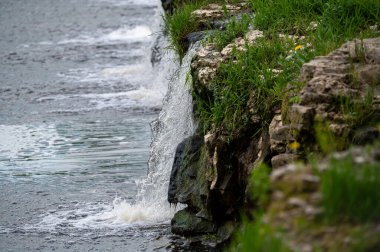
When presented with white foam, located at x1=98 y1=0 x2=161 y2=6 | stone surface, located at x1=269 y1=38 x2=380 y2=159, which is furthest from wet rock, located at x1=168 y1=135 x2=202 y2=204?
white foam, located at x1=98 y1=0 x2=161 y2=6

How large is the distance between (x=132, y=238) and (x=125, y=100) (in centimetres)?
676

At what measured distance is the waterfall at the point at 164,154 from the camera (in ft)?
28.8

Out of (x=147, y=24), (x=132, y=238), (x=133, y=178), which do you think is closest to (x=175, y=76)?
(x=133, y=178)

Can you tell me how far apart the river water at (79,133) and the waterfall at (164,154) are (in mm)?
31

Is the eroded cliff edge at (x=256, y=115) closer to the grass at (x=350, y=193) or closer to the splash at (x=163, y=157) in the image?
the splash at (x=163, y=157)

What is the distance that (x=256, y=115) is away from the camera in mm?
7426

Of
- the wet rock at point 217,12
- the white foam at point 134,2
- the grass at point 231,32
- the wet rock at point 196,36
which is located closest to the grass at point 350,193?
the grass at point 231,32

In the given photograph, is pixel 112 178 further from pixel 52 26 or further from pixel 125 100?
pixel 52 26

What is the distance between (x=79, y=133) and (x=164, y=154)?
360cm

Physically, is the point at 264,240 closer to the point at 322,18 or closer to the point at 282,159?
the point at 282,159

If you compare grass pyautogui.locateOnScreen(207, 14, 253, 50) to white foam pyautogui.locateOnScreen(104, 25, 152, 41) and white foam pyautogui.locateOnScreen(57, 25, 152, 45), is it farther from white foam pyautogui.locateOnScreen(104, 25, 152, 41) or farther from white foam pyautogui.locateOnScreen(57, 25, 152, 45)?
white foam pyautogui.locateOnScreen(104, 25, 152, 41)

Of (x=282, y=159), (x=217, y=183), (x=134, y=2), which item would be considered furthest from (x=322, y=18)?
(x=134, y=2)

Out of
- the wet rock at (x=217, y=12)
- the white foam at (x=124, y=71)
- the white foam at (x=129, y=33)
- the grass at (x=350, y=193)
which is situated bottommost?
the white foam at (x=129, y=33)

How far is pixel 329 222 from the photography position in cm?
330
